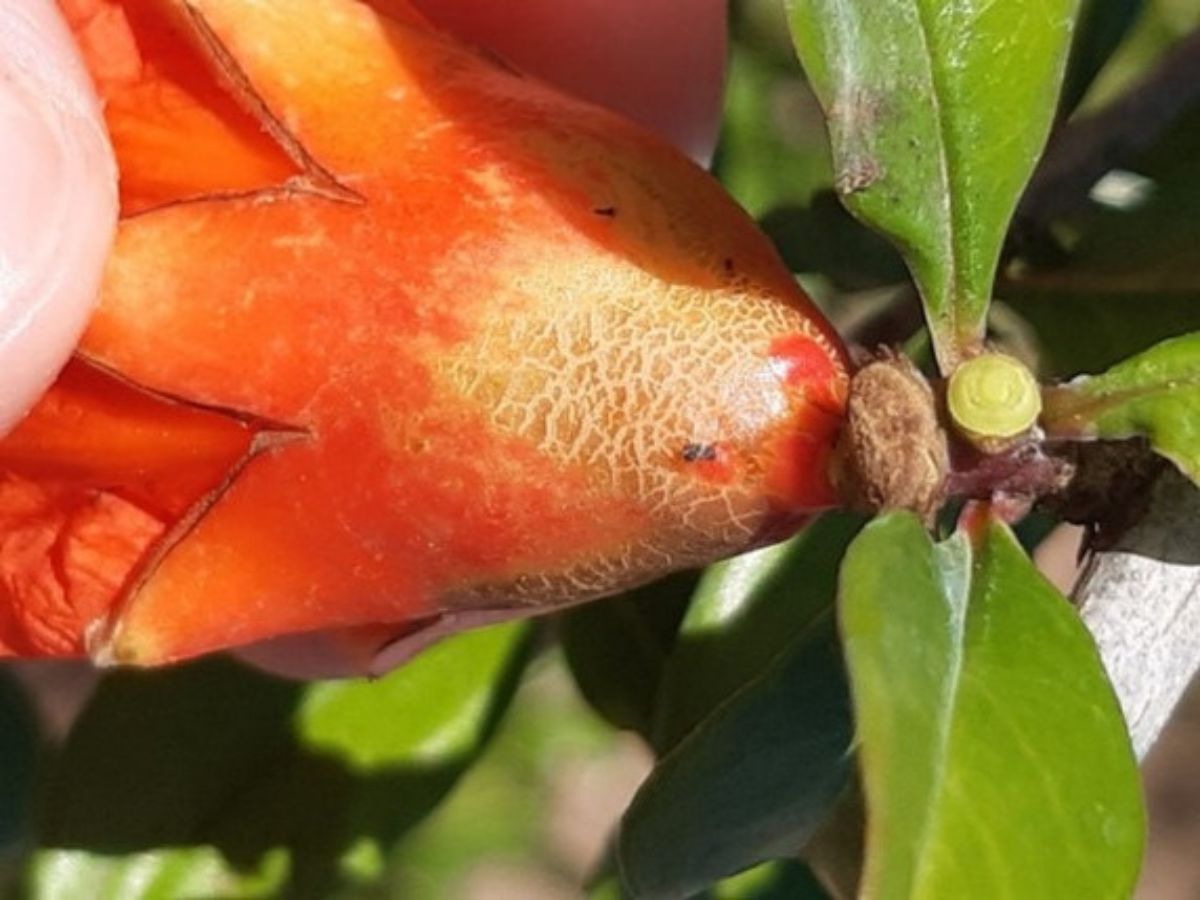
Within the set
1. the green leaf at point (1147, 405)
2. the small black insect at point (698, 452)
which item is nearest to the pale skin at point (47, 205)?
the small black insect at point (698, 452)

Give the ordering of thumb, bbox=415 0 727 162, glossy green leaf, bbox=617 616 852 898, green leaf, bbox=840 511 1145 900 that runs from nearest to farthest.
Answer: green leaf, bbox=840 511 1145 900 → glossy green leaf, bbox=617 616 852 898 → thumb, bbox=415 0 727 162

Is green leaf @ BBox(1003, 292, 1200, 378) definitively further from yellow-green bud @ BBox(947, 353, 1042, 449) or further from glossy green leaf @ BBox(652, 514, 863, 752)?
yellow-green bud @ BBox(947, 353, 1042, 449)

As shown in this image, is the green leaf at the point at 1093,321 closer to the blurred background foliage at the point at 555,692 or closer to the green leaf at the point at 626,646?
the blurred background foliage at the point at 555,692

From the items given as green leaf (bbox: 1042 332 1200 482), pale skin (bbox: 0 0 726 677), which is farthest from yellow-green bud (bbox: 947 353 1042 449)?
pale skin (bbox: 0 0 726 677)

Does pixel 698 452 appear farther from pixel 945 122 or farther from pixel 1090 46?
pixel 1090 46

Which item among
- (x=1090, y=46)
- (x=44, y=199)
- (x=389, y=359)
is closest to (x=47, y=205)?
(x=44, y=199)
